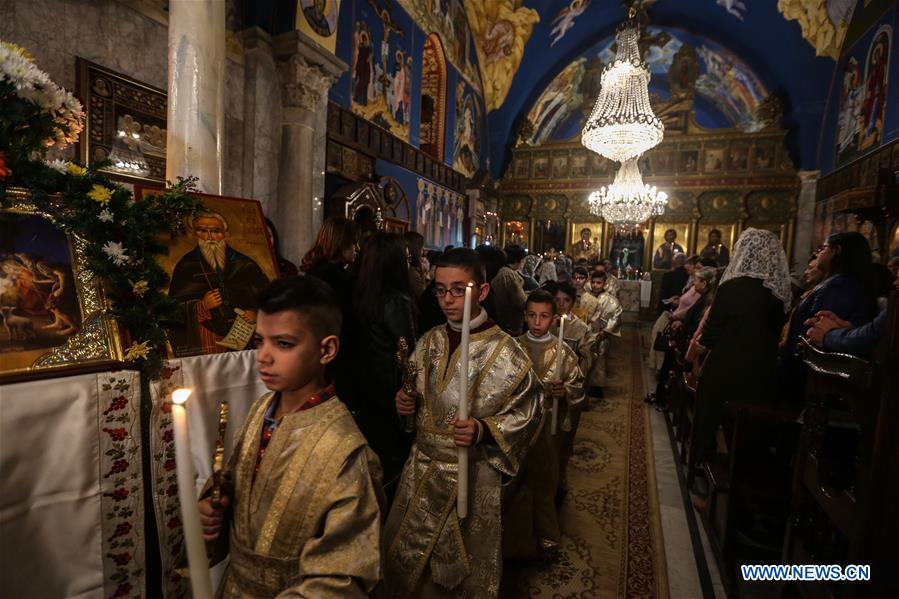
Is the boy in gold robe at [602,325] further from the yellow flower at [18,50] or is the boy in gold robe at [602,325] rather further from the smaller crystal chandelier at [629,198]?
the smaller crystal chandelier at [629,198]

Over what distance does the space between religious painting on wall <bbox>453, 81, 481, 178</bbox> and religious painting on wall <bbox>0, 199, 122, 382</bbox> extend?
1223cm

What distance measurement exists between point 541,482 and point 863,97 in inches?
532

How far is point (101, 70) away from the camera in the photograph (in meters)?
4.14

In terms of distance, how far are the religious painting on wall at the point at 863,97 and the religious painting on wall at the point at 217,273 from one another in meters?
12.8

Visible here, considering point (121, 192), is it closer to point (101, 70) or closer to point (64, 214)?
point (64, 214)

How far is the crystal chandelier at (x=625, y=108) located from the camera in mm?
9344

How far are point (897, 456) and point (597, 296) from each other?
5.42m

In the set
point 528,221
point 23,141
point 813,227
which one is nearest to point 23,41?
point 23,141

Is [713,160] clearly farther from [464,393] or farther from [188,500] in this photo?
[188,500]

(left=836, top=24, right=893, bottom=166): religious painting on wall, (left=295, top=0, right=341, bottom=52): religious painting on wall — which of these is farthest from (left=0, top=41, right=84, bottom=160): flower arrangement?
(left=836, top=24, right=893, bottom=166): religious painting on wall

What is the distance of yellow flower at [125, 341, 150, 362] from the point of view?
1765 mm

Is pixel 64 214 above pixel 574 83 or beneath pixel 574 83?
beneath

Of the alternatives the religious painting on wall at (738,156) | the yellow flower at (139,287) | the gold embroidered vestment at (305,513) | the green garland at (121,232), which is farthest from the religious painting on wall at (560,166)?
the gold embroidered vestment at (305,513)

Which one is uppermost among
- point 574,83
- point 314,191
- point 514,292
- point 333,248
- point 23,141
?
point 574,83
